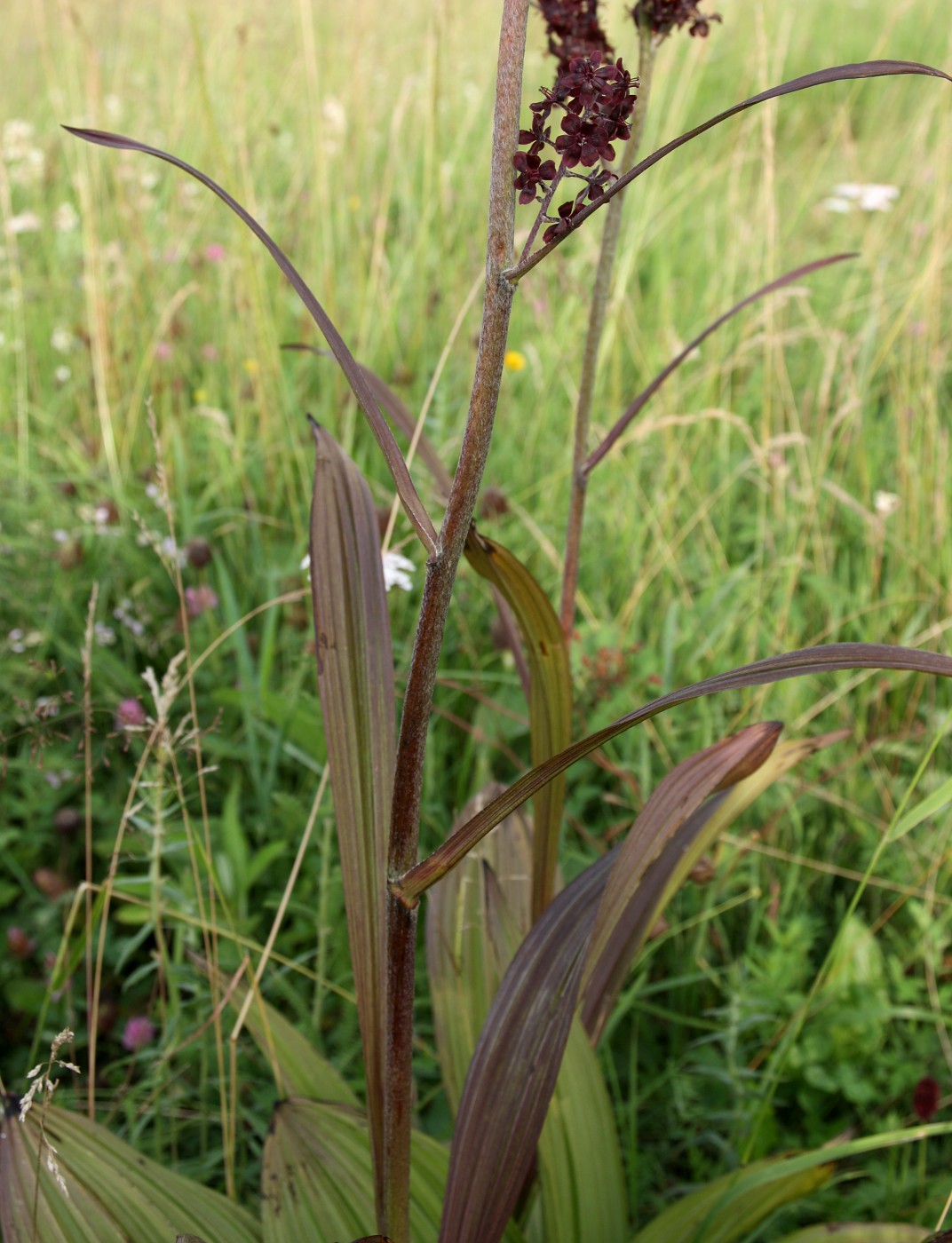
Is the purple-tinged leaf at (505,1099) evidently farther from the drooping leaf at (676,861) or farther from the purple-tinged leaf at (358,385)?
the purple-tinged leaf at (358,385)

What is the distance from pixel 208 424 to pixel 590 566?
0.85 m

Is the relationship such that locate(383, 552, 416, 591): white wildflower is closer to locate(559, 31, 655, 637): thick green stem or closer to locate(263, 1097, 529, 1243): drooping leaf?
locate(559, 31, 655, 637): thick green stem

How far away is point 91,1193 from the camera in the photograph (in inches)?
31.2

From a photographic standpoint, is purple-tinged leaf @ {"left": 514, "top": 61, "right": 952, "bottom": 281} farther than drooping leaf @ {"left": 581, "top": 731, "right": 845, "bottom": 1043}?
No

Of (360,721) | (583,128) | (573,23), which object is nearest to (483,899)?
(360,721)

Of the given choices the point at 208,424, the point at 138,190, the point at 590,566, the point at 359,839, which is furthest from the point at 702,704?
the point at 138,190

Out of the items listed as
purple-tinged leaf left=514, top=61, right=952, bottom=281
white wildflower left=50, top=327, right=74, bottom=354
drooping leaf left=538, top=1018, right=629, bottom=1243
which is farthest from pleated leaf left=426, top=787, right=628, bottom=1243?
white wildflower left=50, top=327, right=74, bottom=354

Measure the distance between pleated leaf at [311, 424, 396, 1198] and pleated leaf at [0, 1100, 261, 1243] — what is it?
168mm

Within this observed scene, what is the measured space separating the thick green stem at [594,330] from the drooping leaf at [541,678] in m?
0.06

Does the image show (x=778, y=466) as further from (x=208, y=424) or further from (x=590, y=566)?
(x=208, y=424)

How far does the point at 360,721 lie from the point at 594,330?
414mm

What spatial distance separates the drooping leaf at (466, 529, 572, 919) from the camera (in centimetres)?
76

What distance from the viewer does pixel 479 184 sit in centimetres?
293

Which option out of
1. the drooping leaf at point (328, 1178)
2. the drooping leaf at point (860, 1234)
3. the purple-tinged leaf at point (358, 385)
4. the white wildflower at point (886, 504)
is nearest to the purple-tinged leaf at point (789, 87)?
the purple-tinged leaf at point (358, 385)
